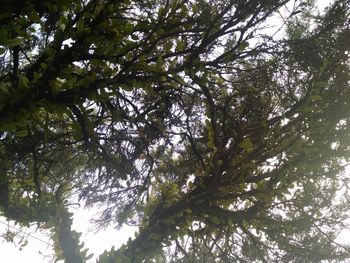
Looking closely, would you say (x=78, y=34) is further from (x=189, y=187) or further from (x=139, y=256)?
(x=139, y=256)

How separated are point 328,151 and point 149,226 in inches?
122

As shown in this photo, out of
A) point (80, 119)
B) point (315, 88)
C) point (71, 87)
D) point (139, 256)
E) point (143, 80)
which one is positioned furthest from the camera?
point (139, 256)

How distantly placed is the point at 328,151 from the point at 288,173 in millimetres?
655

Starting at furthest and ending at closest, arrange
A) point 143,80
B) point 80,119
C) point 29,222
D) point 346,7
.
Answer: point 29,222
point 346,7
point 80,119
point 143,80

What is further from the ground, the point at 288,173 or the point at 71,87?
the point at 71,87

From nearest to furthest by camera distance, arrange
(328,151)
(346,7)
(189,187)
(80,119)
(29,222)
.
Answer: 1. (80,119)
2. (346,7)
3. (328,151)
4. (189,187)
5. (29,222)

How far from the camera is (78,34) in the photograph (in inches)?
108

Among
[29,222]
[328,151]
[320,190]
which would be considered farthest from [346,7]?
[29,222]

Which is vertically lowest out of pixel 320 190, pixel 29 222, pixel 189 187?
pixel 320 190

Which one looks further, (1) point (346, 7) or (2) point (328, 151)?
(2) point (328, 151)

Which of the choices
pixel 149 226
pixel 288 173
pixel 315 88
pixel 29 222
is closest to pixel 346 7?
pixel 315 88

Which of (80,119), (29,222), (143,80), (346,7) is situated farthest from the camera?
(29,222)

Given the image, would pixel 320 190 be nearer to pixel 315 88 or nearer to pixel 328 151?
pixel 328 151

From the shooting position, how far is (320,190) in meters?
6.69
